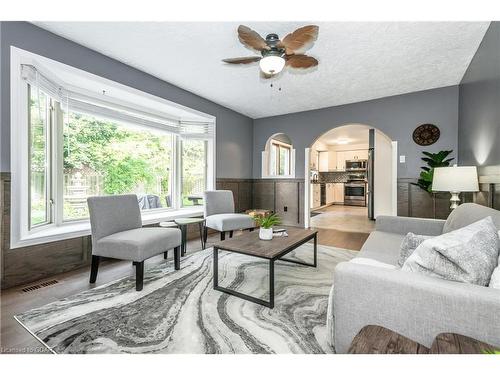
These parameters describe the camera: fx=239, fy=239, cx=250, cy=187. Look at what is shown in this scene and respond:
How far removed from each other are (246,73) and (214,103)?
4.63 feet

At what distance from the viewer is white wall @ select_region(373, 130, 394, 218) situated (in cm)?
623

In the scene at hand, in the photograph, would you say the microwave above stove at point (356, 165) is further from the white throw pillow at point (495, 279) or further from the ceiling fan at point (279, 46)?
the white throw pillow at point (495, 279)

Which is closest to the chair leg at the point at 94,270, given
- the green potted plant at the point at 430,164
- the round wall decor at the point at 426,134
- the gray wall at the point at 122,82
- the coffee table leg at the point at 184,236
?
the coffee table leg at the point at 184,236

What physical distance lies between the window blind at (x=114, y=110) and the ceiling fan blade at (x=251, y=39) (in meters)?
2.00

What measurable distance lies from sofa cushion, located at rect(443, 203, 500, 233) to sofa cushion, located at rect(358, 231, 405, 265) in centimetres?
44

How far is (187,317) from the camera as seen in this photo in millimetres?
1704

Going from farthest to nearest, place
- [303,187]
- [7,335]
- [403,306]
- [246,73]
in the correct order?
[303,187] → [246,73] → [7,335] → [403,306]

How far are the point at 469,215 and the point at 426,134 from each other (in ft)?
8.97

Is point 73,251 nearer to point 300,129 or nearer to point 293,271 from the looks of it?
point 293,271

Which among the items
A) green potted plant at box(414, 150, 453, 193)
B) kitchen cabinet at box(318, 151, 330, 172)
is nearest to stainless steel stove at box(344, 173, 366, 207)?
kitchen cabinet at box(318, 151, 330, 172)

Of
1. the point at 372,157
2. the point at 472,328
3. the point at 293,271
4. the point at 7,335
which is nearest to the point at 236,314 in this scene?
the point at 293,271

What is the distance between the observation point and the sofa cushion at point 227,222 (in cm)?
352

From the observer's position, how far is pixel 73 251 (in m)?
2.62

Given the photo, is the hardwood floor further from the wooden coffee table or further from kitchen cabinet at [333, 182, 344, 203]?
kitchen cabinet at [333, 182, 344, 203]
